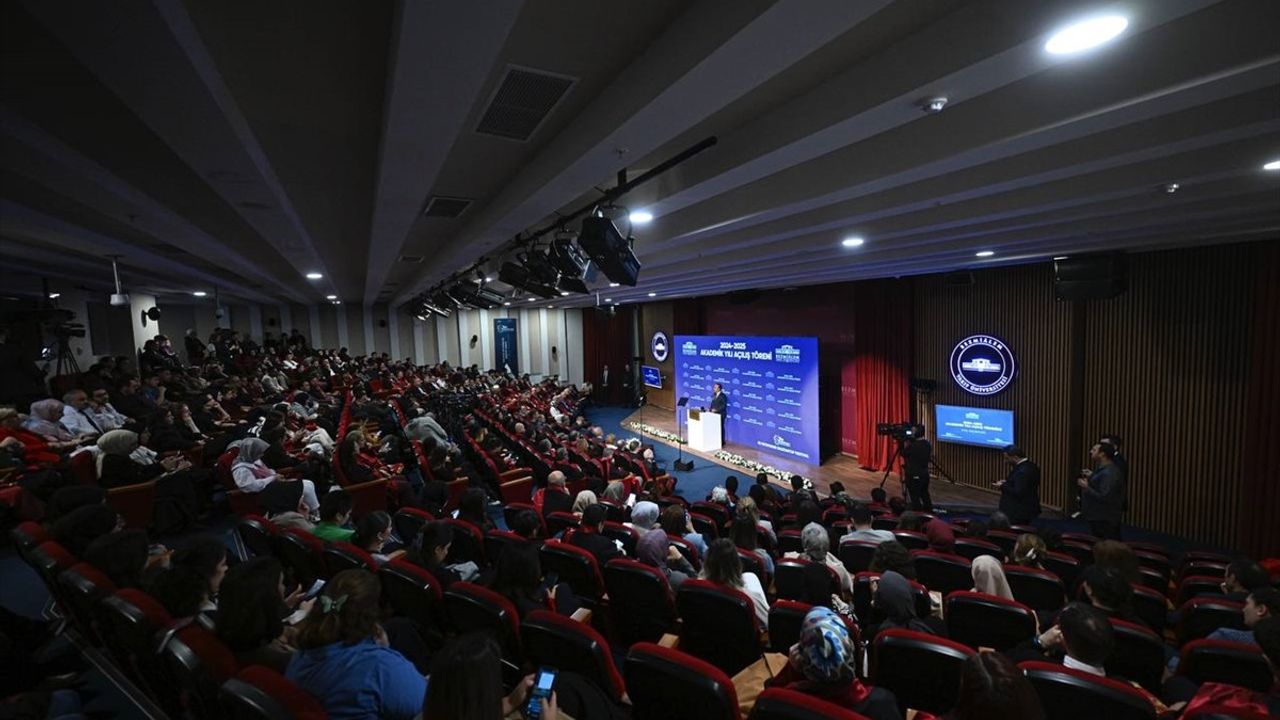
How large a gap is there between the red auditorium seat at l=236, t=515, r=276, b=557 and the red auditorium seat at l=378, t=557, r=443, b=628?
1194 millimetres

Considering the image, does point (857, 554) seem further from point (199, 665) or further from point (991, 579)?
point (199, 665)

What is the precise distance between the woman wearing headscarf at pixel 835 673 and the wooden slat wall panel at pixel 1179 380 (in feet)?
27.1

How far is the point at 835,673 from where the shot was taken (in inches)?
67.1

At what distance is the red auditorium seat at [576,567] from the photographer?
10.5 ft

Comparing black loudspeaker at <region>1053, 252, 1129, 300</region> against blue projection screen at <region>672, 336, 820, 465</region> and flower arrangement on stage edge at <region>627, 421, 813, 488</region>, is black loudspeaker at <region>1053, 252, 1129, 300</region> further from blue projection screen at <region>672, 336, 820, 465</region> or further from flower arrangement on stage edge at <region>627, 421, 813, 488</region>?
flower arrangement on stage edge at <region>627, 421, 813, 488</region>

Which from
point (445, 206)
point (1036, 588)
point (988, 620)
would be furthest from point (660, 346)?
point (988, 620)

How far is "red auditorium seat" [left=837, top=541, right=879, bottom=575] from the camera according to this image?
156 inches

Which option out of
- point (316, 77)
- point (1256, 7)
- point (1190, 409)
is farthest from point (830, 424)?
point (316, 77)

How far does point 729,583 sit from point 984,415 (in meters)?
8.23

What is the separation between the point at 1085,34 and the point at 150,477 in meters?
7.50

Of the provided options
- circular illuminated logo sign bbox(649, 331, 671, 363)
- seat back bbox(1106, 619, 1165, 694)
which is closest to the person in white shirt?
seat back bbox(1106, 619, 1165, 694)

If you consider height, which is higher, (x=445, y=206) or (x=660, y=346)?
(x=445, y=206)

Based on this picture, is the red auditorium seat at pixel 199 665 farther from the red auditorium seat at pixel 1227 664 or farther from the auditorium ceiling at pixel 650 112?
the red auditorium seat at pixel 1227 664

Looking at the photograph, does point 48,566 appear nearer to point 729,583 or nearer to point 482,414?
point 729,583
